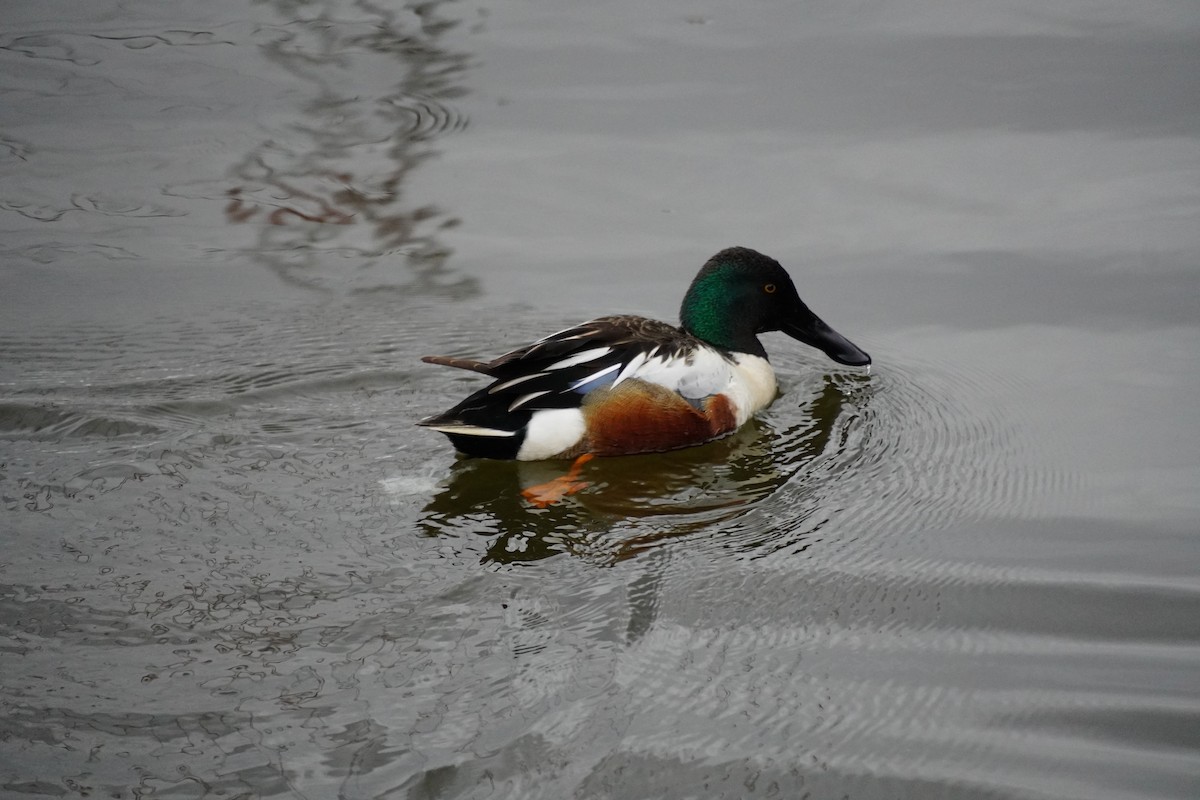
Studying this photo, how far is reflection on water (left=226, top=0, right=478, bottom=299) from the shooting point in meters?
7.24

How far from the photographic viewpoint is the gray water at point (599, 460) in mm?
3648

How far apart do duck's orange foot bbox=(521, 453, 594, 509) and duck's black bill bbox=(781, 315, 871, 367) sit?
1516 mm

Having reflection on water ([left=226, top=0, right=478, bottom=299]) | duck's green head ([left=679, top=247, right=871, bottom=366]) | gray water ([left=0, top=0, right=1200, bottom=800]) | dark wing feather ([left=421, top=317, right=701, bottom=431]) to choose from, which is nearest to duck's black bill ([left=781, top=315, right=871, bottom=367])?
duck's green head ([left=679, top=247, right=871, bottom=366])

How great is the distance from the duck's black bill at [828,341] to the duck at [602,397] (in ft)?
0.07

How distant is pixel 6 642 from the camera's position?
3941 millimetres

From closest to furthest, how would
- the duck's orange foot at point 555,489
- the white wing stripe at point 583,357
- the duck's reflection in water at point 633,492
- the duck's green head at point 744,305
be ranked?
the duck's reflection in water at point 633,492 < the duck's orange foot at point 555,489 < the white wing stripe at point 583,357 < the duck's green head at point 744,305

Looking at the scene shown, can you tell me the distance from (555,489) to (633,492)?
1.02 ft

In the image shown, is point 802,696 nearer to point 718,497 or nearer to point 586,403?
point 718,497

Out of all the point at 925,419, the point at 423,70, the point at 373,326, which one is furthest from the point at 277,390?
the point at 423,70

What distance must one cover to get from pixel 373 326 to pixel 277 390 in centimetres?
80

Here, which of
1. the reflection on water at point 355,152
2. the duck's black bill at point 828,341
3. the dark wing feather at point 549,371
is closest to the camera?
the dark wing feather at point 549,371

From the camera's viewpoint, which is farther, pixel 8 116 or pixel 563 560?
pixel 8 116

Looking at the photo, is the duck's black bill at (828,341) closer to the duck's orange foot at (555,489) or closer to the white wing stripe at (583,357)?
the white wing stripe at (583,357)

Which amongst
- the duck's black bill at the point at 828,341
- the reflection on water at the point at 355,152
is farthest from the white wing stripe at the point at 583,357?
the reflection on water at the point at 355,152
